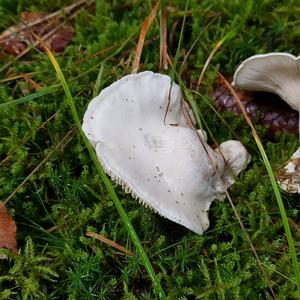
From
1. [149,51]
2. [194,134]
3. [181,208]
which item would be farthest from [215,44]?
[181,208]

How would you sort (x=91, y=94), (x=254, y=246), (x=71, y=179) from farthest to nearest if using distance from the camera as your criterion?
(x=91, y=94)
(x=71, y=179)
(x=254, y=246)

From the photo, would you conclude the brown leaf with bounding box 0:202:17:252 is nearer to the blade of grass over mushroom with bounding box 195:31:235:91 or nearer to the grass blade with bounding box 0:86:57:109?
the grass blade with bounding box 0:86:57:109

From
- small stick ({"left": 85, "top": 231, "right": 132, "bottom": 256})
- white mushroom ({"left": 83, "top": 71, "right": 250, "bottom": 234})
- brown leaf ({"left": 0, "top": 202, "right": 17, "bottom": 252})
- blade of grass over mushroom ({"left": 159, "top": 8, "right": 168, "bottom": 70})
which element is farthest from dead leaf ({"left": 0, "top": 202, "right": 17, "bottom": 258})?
blade of grass over mushroom ({"left": 159, "top": 8, "right": 168, "bottom": 70})

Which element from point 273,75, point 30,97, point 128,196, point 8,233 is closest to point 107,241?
point 128,196

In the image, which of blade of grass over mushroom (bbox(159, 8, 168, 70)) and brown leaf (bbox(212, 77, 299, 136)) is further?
blade of grass over mushroom (bbox(159, 8, 168, 70))

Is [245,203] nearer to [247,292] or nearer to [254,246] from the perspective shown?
[254,246]

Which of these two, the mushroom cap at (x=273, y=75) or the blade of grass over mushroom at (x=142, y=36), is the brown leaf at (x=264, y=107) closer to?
the mushroom cap at (x=273, y=75)
